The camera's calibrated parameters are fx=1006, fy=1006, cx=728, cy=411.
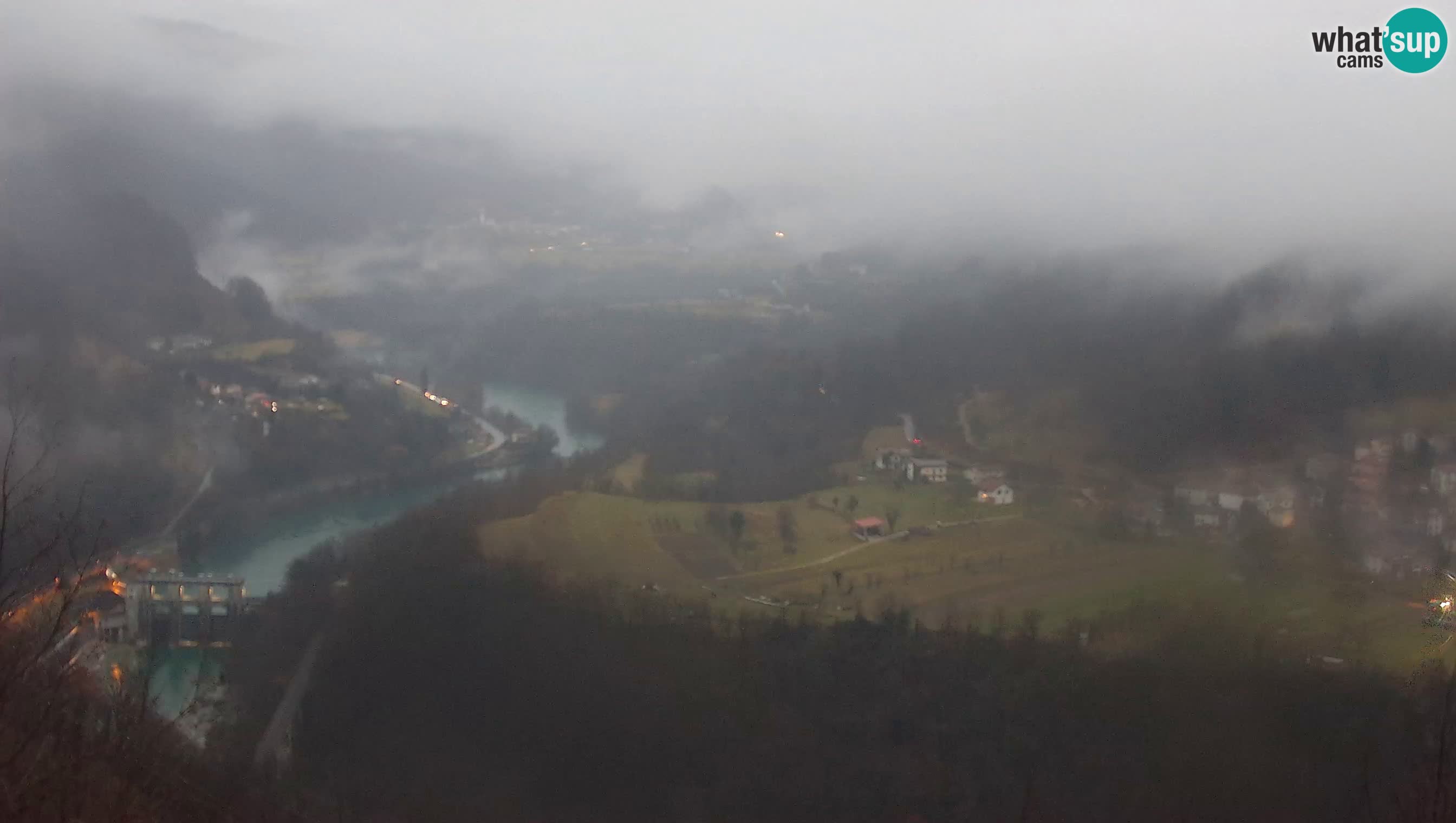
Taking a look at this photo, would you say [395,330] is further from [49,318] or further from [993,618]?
[993,618]

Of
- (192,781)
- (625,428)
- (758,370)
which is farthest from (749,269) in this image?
(192,781)

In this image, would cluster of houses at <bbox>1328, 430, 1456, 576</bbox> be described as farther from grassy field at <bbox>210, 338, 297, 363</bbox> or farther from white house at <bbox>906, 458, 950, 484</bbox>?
grassy field at <bbox>210, 338, 297, 363</bbox>

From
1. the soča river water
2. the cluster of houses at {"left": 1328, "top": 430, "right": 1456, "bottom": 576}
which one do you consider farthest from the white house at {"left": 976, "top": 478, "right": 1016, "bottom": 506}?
the soča river water

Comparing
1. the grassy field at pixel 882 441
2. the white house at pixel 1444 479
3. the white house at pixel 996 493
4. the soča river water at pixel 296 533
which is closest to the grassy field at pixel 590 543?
the soča river water at pixel 296 533

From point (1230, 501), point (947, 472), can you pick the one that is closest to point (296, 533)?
point (947, 472)

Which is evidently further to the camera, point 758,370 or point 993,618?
point 758,370

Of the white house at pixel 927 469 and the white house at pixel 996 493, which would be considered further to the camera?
the white house at pixel 927 469

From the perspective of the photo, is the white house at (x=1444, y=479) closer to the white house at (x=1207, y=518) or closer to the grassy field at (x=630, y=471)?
the white house at (x=1207, y=518)

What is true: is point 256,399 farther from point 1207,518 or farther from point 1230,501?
point 1230,501
